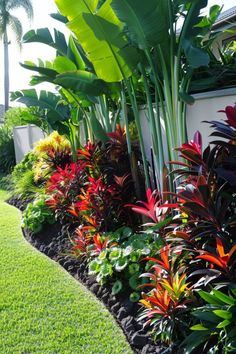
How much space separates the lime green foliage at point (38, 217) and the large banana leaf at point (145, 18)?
3.59 m

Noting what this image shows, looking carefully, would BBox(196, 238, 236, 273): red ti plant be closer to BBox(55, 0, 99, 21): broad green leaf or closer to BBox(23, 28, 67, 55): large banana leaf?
BBox(55, 0, 99, 21): broad green leaf

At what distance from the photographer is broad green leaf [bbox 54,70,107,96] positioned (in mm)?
6160

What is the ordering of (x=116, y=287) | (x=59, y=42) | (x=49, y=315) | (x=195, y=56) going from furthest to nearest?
(x=59, y=42), (x=195, y=56), (x=116, y=287), (x=49, y=315)

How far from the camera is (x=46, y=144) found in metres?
10.5

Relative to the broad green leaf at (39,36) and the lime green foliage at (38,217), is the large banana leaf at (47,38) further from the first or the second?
the lime green foliage at (38,217)

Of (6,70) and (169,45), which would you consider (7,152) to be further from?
(6,70)

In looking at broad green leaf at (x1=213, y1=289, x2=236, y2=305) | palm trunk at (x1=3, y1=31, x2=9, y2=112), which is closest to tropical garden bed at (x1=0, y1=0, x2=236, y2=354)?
broad green leaf at (x1=213, y1=289, x2=236, y2=305)

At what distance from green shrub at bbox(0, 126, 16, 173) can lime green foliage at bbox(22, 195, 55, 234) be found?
33.2 feet

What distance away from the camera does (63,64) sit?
7.16 metres

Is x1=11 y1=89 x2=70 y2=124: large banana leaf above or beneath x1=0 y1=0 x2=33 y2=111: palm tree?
beneath

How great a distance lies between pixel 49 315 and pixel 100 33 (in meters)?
3.40

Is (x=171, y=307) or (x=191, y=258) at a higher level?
(x=191, y=258)

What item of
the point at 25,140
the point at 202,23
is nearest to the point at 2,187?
the point at 25,140

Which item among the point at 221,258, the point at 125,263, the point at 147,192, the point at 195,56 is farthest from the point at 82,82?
the point at 221,258
